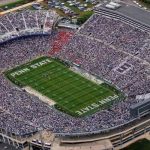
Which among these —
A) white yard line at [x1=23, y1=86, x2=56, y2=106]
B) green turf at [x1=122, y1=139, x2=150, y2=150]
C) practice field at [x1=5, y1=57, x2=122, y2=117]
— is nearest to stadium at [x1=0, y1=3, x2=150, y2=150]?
practice field at [x1=5, y1=57, x2=122, y2=117]

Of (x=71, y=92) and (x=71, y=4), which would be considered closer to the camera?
(x=71, y=92)

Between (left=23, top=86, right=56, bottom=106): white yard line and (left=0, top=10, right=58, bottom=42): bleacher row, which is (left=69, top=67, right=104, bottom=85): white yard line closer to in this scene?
(left=23, top=86, right=56, bottom=106): white yard line

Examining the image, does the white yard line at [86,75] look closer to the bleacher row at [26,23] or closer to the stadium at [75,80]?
the stadium at [75,80]

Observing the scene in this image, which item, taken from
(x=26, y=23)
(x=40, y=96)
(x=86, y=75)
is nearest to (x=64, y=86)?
(x=40, y=96)

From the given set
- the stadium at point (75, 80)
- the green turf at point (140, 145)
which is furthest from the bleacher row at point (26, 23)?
the green turf at point (140, 145)

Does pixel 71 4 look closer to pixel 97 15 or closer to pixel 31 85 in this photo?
pixel 97 15

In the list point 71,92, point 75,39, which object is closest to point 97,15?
point 75,39

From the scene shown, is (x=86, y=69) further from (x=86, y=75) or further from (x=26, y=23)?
(x=26, y=23)
